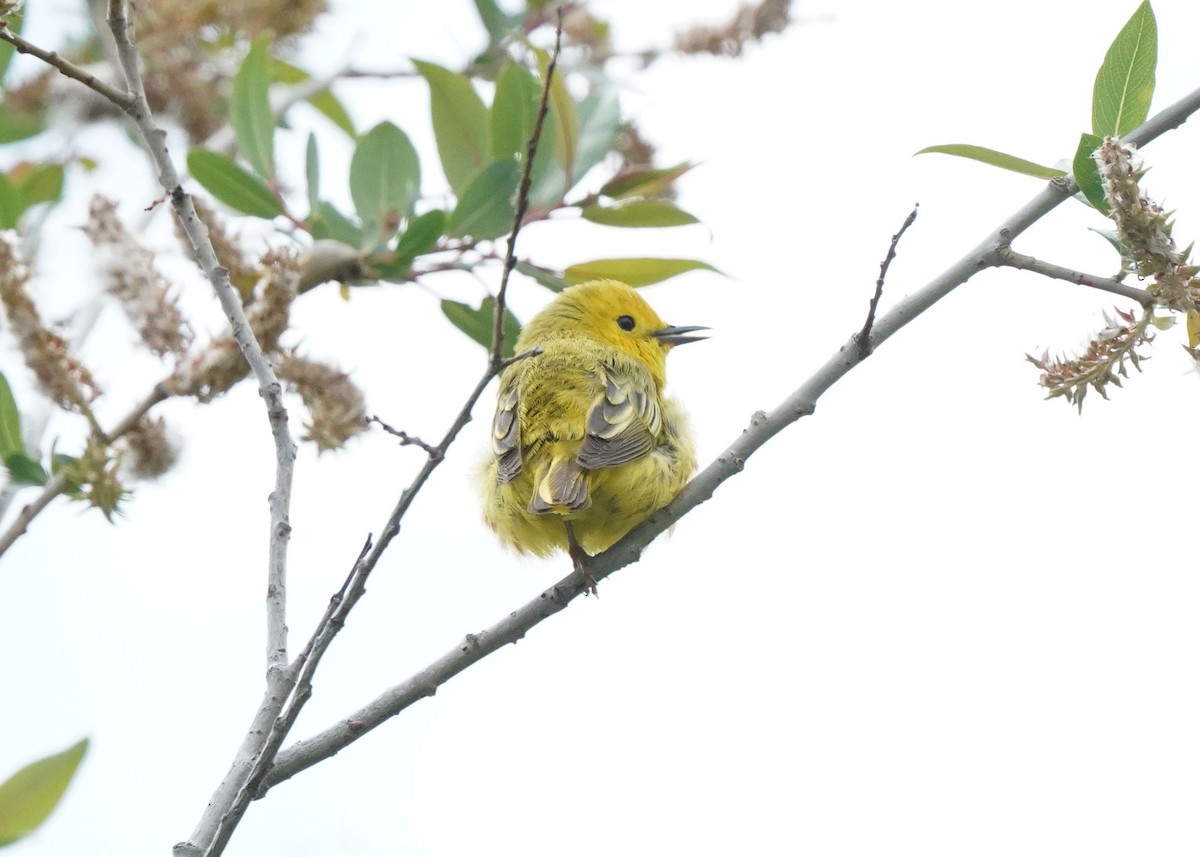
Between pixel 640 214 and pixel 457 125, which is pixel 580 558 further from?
pixel 457 125

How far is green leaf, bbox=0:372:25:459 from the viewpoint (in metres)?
3.54

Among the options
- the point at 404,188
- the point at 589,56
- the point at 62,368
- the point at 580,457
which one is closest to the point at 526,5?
the point at 589,56

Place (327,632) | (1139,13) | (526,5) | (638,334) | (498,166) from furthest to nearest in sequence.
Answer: (638,334) → (526,5) → (498,166) → (1139,13) → (327,632)

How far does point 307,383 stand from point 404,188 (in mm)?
965

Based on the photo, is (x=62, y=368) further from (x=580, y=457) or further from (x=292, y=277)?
(x=580, y=457)

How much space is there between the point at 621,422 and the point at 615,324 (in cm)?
142

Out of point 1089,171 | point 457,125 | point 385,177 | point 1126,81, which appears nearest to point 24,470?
point 385,177

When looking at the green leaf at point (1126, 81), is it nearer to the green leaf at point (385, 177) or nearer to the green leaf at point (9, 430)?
the green leaf at point (385, 177)

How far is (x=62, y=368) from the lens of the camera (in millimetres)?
3281

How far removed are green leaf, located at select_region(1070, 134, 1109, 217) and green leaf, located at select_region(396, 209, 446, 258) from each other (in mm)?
1769

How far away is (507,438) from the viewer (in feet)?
14.2

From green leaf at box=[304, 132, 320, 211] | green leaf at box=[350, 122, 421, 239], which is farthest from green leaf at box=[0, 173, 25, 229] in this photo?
green leaf at box=[350, 122, 421, 239]

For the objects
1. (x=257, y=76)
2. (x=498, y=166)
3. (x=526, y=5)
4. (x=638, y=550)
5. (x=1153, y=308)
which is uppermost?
(x=526, y=5)

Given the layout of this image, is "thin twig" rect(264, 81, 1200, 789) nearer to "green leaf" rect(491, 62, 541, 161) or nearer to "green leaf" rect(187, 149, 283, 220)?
"green leaf" rect(491, 62, 541, 161)
